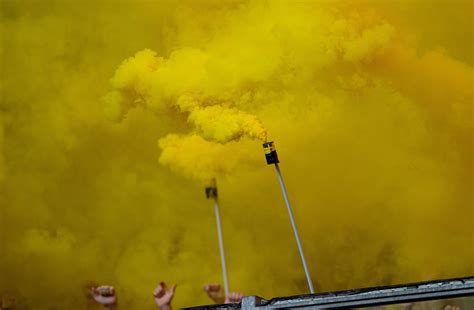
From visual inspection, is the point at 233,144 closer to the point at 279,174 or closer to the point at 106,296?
the point at 279,174

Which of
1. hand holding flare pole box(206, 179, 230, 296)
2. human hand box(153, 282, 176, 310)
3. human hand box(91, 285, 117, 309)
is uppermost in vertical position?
hand holding flare pole box(206, 179, 230, 296)

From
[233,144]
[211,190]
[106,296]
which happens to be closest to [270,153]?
[233,144]

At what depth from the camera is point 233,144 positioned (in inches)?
556

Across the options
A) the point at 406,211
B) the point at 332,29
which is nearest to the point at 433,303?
the point at 406,211

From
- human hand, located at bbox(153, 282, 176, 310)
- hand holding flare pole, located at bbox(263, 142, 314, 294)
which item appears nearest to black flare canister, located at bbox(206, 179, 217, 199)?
hand holding flare pole, located at bbox(263, 142, 314, 294)

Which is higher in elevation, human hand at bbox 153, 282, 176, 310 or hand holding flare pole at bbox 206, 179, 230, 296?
hand holding flare pole at bbox 206, 179, 230, 296

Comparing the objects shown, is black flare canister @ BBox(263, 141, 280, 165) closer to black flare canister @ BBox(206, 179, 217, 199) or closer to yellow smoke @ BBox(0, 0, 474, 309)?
yellow smoke @ BBox(0, 0, 474, 309)

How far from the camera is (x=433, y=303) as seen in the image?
9688 mm

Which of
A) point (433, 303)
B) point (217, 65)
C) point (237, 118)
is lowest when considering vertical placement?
point (433, 303)

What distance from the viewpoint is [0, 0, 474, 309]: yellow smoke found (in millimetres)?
13828

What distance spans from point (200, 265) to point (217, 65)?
8.45 feet

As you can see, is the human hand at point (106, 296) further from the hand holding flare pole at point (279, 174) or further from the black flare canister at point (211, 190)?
the hand holding flare pole at point (279, 174)

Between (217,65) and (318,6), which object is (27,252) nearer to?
(217,65)

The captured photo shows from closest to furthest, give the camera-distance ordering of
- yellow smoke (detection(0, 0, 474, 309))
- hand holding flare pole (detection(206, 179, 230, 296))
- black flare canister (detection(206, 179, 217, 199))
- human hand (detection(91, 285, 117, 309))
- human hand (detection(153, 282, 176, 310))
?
human hand (detection(153, 282, 176, 310))
human hand (detection(91, 285, 117, 309))
hand holding flare pole (detection(206, 179, 230, 296))
yellow smoke (detection(0, 0, 474, 309))
black flare canister (detection(206, 179, 217, 199))
